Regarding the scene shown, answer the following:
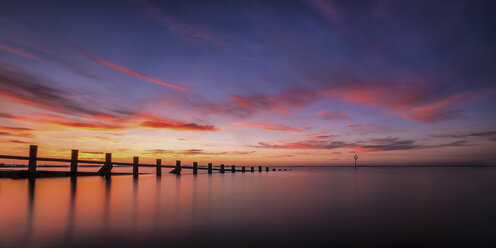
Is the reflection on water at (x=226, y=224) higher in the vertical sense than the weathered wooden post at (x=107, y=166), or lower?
lower

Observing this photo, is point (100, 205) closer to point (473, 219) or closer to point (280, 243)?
point (280, 243)

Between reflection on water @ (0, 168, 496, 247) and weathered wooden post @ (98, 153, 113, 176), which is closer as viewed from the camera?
reflection on water @ (0, 168, 496, 247)

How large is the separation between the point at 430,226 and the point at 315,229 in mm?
3493

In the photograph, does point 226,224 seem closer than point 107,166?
Yes

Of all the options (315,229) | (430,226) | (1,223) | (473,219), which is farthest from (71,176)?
(473,219)

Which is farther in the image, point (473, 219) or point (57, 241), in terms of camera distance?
point (473, 219)

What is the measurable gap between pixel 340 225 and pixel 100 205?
8745 mm

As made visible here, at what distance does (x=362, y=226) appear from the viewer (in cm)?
760

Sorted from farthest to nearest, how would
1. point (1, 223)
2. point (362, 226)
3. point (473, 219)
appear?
point (473, 219) < point (362, 226) < point (1, 223)

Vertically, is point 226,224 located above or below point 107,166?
below

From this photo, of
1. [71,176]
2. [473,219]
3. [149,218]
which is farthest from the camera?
[71,176]

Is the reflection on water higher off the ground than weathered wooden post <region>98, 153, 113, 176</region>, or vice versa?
weathered wooden post <region>98, 153, 113, 176</region>

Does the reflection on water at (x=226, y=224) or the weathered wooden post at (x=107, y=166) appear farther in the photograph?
the weathered wooden post at (x=107, y=166)

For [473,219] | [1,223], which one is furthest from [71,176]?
[473,219]
